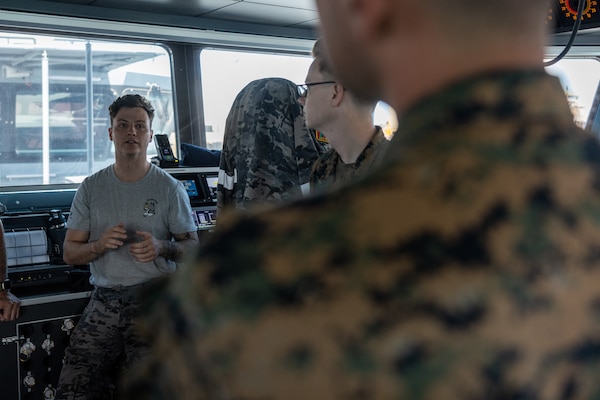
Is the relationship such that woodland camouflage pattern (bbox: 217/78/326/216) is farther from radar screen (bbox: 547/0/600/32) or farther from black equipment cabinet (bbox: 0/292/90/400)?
black equipment cabinet (bbox: 0/292/90/400)

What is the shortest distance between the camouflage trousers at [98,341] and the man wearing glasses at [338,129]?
4.96 feet

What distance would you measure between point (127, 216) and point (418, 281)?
116 inches

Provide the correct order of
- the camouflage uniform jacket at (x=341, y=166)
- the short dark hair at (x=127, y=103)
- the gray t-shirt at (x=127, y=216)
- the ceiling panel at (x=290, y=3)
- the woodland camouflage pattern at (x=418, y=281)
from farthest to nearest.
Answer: the ceiling panel at (x=290, y=3) → the short dark hair at (x=127, y=103) → the gray t-shirt at (x=127, y=216) → the camouflage uniform jacket at (x=341, y=166) → the woodland camouflage pattern at (x=418, y=281)

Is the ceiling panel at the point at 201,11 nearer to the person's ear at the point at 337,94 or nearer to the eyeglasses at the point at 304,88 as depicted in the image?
the eyeglasses at the point at 304,88

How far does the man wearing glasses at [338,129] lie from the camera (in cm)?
208

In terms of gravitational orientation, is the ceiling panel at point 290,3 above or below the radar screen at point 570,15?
above

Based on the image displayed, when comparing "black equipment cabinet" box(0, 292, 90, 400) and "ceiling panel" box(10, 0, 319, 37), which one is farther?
"ceiling panel" box(10, 0, 319, 37)

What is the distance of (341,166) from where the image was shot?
2.11 meters

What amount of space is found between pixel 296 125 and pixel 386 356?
1.88 meters

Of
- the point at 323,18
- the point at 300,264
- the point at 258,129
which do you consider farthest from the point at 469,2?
the point at 258,129

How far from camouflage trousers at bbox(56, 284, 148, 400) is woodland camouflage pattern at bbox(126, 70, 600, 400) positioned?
2877mm

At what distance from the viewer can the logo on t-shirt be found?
129 inches

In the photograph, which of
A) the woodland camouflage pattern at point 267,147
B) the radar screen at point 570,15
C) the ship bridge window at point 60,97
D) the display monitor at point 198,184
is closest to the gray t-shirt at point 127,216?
the display monitor at point 198,184

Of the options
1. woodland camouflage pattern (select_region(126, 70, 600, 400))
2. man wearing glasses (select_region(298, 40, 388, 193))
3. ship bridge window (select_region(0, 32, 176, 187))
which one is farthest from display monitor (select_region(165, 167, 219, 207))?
woodland camouflage pattern (select_region(126, 70, 600, 400))
